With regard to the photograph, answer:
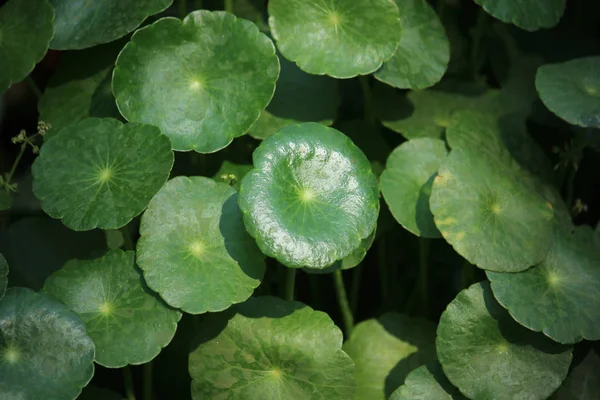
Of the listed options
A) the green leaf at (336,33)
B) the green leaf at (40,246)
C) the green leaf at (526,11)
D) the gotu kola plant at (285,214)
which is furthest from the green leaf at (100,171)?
the green leaf at (526,11)

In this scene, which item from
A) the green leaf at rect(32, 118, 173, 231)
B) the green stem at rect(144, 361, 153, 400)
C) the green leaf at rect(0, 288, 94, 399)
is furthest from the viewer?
the green stem at rect(144, 361, 153, 400)

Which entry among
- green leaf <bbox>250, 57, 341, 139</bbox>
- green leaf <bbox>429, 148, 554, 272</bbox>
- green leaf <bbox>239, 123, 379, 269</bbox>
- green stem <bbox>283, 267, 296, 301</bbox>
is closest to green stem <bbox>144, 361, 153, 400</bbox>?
green stem <bbox>283, 267, 296, 301</bbox>

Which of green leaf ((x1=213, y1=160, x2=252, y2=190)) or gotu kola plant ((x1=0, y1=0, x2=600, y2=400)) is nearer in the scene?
gotu kola plant ((x1=0, y1=0, x2=600, y2=400))

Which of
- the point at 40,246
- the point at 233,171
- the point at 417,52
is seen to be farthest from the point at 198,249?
the point at 417,52

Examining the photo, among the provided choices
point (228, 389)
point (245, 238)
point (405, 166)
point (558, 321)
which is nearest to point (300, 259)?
point (245, 238)

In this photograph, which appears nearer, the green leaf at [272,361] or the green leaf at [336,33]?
the green leaf at [272,361]

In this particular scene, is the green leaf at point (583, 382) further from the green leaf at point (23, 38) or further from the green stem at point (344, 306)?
the green leaf at point (23, 38)

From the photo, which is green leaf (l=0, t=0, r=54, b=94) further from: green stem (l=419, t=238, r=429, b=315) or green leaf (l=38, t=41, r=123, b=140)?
green stem (l=419, t=238, r=429, b=315)
